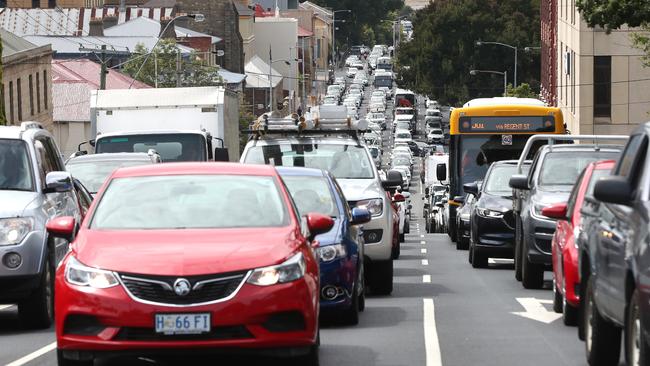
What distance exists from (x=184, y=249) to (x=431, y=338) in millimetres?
3808

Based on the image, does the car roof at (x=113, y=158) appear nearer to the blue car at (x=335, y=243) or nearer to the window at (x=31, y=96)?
the blue car at (x=335, y=243)

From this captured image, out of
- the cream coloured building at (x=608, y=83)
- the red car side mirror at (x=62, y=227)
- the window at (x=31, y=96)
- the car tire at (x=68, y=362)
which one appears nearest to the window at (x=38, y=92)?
the window at (x=31, y=96)

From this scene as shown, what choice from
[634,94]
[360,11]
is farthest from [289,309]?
[360,11]

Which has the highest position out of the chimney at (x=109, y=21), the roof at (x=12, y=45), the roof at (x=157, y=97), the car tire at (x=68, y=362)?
the chimney at (x=109, y=21)

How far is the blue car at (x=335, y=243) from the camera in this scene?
15.1m

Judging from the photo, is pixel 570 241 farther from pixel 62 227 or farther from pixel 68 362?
pixel 68 362

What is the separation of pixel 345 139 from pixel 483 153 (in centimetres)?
1504

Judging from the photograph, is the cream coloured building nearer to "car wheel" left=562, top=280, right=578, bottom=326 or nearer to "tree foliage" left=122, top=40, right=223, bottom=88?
"tree foliage" left=122, top=40, right=223, bottom=88

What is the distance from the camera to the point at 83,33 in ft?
357

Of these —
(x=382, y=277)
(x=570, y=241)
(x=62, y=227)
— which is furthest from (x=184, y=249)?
(x=382, y=277)

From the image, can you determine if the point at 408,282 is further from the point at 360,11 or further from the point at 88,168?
the point at 360,11

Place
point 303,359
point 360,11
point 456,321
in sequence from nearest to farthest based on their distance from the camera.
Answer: point 303,359 < point 456,321 < point 360,11

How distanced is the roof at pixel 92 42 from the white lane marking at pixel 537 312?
262ft

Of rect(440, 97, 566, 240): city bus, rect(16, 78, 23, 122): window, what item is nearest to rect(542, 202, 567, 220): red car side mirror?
rect(440, 97, 566, 240): city bus
